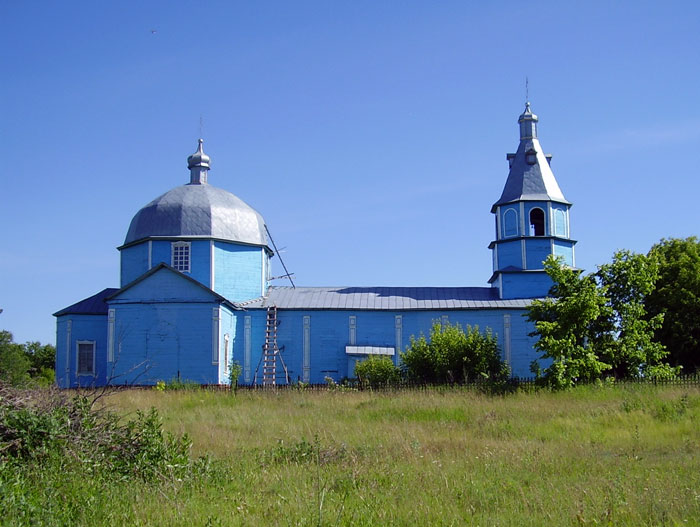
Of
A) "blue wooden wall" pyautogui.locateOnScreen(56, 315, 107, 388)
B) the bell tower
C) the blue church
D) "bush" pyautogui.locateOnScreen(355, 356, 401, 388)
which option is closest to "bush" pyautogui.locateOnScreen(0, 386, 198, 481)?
"bush" pyautogui.locateOnScreen(355, 356, 401, 388)

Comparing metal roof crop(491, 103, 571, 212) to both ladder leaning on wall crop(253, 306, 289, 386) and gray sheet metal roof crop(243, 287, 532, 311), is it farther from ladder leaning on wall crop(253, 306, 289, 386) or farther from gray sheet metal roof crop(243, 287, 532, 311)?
ladder leaning on wall crop(253, 306, 289, 386)

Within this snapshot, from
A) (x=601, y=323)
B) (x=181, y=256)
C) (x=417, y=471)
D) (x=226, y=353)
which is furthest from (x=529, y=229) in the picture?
(x=417, y=471)

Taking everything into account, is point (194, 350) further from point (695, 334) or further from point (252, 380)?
point (695, 334)

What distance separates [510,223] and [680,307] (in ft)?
23.6

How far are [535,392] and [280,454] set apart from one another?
36.8ft

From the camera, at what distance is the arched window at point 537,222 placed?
104ft

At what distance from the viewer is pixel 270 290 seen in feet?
107

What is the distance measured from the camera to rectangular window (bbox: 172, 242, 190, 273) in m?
30.0

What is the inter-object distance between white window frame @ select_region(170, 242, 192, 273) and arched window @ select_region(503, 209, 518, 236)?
1255 centimetres

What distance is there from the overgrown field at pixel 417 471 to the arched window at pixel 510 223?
13655 mm

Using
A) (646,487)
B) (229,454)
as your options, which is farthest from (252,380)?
(646,487)

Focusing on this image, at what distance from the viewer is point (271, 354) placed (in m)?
30.1

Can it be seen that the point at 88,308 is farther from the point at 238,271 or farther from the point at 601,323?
the point at 601,323

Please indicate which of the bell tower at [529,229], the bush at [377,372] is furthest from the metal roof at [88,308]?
the bell tower at [529,229]
